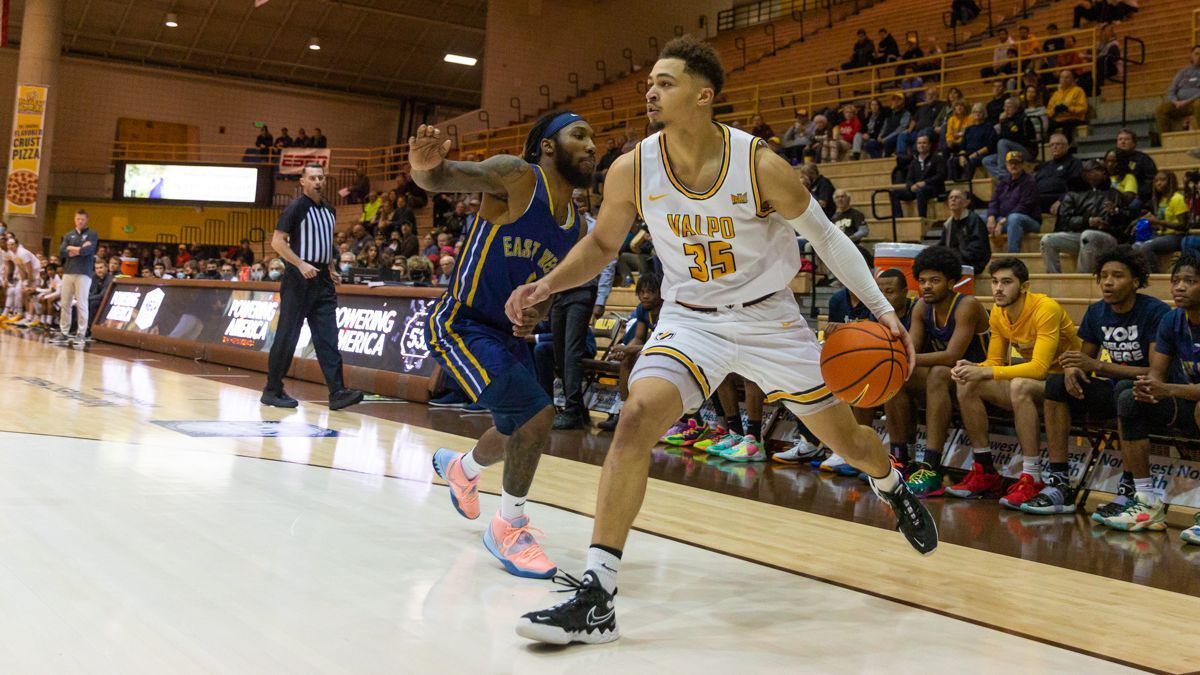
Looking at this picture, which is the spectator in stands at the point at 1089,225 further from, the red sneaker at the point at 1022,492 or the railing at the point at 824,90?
the railing at the point at 824,90

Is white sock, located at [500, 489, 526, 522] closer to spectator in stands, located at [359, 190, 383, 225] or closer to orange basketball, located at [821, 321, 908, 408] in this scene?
orange basketball, located at [821, 321, 908, 408]

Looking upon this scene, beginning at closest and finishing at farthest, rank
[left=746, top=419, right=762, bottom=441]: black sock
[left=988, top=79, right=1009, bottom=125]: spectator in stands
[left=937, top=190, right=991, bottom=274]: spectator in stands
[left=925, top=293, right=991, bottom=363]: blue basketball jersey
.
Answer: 1. [left=925, top=293, right=991, bottom=363]: blue basketball jersey
2. [left=746, top=419, right=762, bottom=441]: black sock
3. [left=937, top=190, right=991, bottom=274]: spectator in stands
4. [left=988, top=79, right=1009, bottom=125]: spectator in stands

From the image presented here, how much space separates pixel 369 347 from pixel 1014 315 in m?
6.47

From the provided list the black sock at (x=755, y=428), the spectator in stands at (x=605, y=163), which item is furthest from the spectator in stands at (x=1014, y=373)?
the spectator in stands at (x=605, y=163)

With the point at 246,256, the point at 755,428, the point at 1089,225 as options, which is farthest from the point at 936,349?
the point at 246,256

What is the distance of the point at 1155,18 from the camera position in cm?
1531

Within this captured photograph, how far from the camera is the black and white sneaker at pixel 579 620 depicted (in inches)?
107

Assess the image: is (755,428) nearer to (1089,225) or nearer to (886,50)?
(1089,225)

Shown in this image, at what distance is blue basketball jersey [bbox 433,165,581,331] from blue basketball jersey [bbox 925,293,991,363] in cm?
303

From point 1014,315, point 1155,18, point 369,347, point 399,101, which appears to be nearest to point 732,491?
point 1014,315

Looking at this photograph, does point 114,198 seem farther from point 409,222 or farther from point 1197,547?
point 1197,547

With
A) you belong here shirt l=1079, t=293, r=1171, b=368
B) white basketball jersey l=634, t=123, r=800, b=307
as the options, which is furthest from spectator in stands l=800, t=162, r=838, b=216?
white basketball jersey l=634, t=123, r=800, b=307

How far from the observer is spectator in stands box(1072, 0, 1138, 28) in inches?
611

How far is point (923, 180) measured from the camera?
39.3 ft
